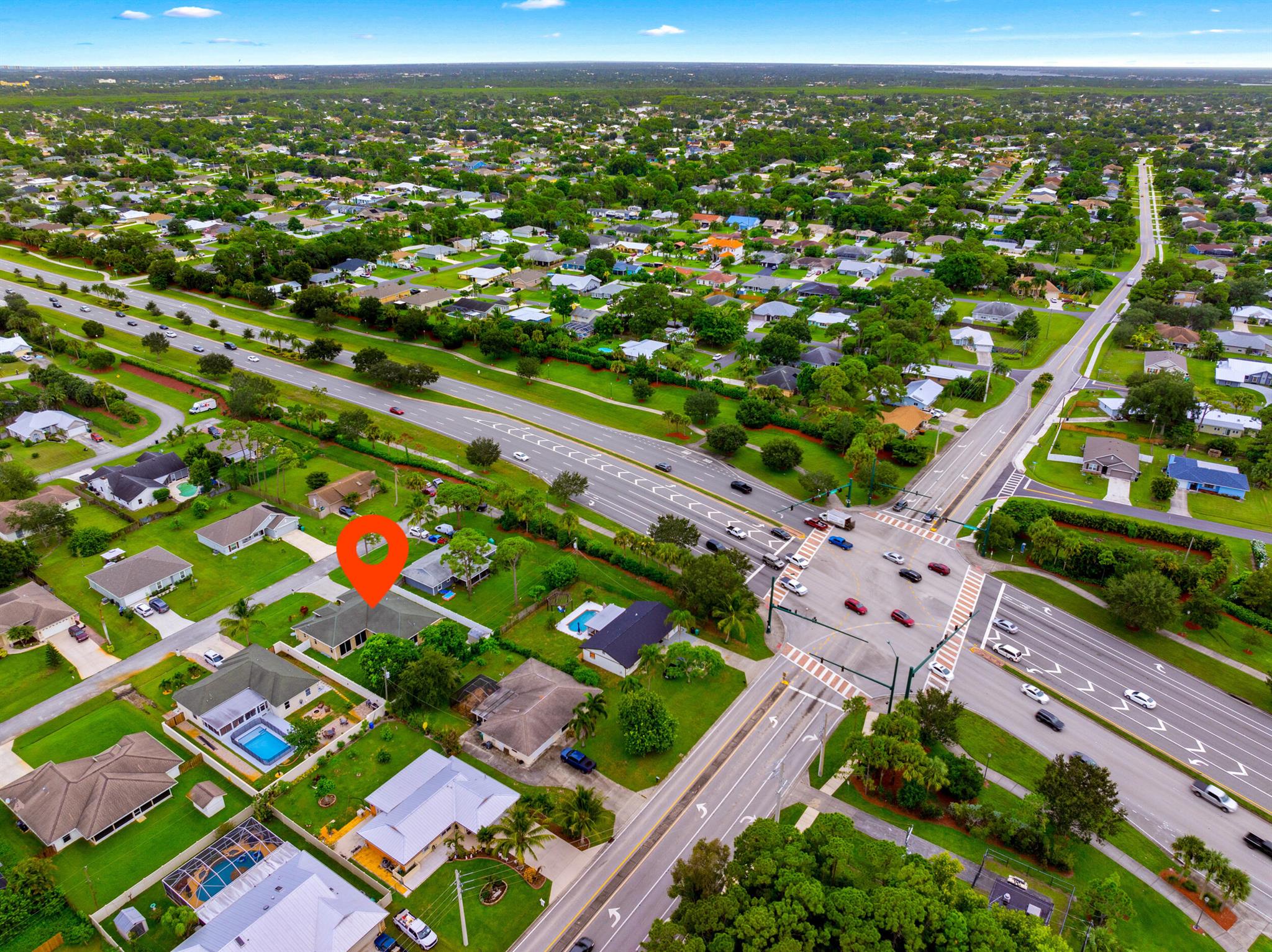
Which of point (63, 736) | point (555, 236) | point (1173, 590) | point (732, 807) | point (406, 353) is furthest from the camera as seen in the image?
point (555, 236)

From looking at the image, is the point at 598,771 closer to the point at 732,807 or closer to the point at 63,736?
the point at 732,807

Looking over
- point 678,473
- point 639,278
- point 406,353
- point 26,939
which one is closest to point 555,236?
point 639,278

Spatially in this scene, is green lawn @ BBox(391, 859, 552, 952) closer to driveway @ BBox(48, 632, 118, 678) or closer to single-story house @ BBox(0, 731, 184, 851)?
single-story house @ BBox(0, 731, 184, 851)

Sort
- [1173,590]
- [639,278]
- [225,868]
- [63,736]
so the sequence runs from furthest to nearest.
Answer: [639,278]
[1173,590]
[63,736]
[225,868]

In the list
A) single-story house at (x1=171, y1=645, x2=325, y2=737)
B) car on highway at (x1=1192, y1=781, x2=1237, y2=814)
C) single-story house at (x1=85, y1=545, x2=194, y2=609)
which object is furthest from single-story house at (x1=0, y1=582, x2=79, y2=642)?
car on highway at (x1=1192, y1=781, x2=1237, y2=814)

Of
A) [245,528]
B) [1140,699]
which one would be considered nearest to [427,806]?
[245,528]

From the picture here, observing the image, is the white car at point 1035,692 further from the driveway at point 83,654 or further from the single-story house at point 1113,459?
the driveway at point 83,654

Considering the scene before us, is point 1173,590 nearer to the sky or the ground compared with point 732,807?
nearer to the sky

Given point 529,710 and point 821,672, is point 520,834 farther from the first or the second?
point 821,672
